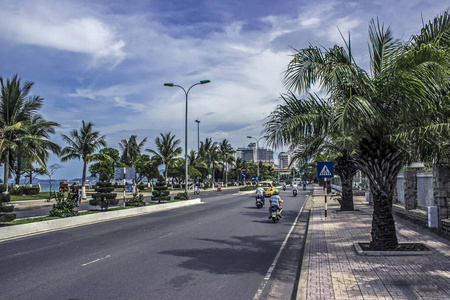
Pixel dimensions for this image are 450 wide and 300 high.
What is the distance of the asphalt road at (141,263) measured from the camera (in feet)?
20.2

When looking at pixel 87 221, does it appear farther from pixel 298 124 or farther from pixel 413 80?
pixel 413 80

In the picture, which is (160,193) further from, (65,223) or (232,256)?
(232,256)

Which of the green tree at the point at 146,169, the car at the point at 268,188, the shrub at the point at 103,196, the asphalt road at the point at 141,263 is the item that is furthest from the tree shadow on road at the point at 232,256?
the green tree at the point at 146,169

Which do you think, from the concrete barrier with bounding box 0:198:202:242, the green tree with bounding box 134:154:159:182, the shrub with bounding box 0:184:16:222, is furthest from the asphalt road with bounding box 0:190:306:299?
the green tree with bounding box 134:154:159:182

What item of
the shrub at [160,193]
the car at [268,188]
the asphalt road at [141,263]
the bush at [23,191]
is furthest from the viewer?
the car at [268,188]

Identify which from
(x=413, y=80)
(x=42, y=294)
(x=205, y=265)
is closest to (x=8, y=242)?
(x=42, y=294)

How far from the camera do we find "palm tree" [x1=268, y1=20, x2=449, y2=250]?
25.8ft

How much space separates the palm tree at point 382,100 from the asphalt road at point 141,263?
3464 millimetres

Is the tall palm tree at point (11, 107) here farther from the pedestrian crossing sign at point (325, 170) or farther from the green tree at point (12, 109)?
the pedestrian crossing sign at point (325, 170)

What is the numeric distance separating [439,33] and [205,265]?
8.00 meters

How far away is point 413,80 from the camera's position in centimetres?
775

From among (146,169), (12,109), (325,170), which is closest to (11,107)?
(12,109)

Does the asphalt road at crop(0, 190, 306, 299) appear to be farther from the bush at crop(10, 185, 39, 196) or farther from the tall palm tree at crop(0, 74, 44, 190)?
the bush at crop(10, 185, 39, 196)

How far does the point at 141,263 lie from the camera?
820 centimetres
